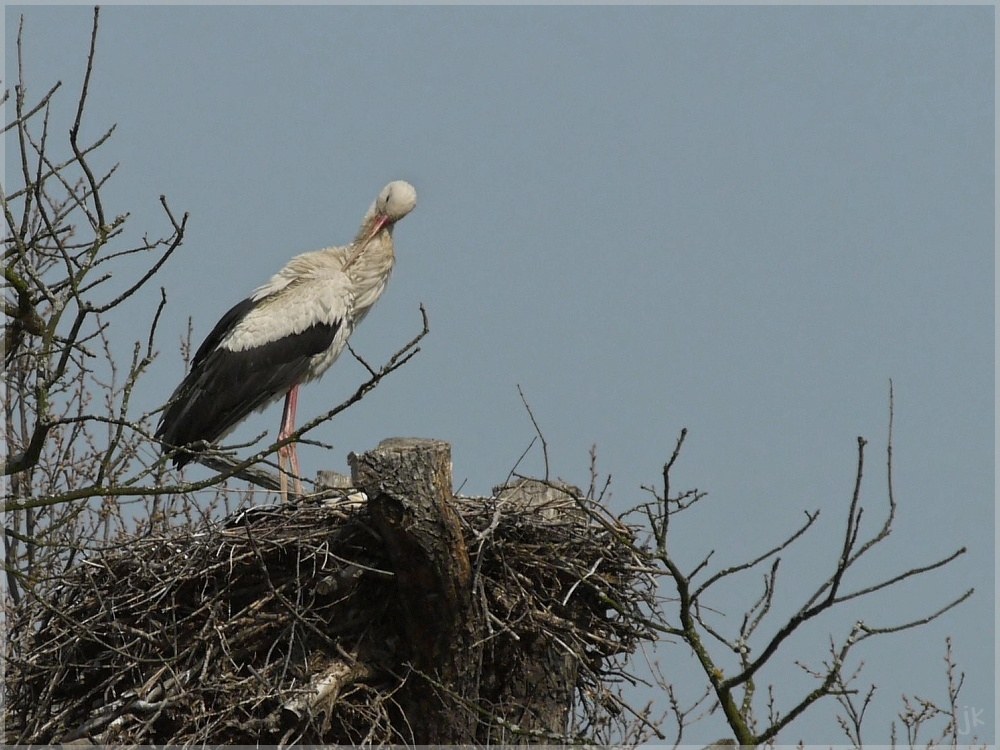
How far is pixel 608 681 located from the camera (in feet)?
19.3

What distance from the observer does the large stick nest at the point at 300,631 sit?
5387 mm

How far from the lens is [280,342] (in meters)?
9.04

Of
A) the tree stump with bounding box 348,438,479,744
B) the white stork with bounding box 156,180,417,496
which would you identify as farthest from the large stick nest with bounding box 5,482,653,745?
the white stork with bounding box 156,180,417,496

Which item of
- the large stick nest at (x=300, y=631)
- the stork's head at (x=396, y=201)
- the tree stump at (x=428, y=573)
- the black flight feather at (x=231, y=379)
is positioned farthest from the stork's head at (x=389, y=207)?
the tree stump at (x=428, y=573)

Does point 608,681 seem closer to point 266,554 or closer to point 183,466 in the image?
point 266,554

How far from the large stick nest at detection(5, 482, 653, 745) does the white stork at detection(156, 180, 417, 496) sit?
104 inches

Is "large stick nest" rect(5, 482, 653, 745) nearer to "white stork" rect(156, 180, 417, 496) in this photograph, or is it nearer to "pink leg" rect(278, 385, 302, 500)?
"white stork" rect(156, 180, 417, 496)

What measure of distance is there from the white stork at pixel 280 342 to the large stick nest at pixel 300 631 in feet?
8.69

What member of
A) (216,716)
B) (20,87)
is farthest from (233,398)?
(216,716)

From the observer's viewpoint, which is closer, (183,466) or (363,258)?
(183,466)

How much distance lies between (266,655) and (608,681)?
4.67 ft

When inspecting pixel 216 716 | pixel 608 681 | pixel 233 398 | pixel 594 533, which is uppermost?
pixel 233 398

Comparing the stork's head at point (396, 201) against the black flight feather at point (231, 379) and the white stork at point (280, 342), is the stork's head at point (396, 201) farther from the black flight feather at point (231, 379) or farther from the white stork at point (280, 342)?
the black flight feather at point (231, 379)

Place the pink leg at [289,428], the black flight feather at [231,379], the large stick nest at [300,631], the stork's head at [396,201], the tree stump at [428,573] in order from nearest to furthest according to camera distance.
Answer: the tree stump at [428,573] → the large stick nest at [300,631] → the black flight feather at [231,379] → the pink leg at [289,428] → the stork's head at [396,201]
